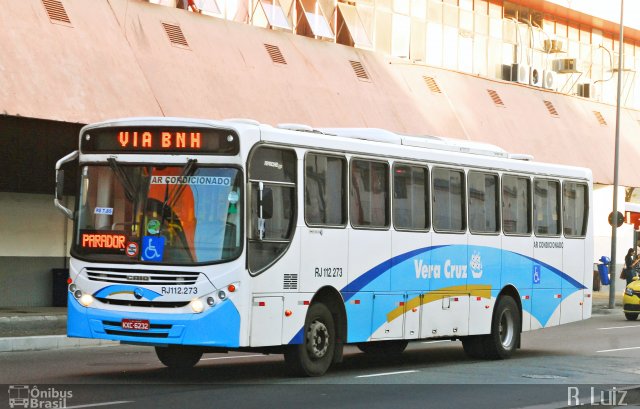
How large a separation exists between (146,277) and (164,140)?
1.64m

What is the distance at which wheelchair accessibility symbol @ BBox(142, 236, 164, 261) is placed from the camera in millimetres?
14789

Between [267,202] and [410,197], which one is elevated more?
[410,197]

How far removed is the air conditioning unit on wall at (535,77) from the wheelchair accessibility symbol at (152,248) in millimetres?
31913

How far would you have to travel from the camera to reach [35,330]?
22.8m

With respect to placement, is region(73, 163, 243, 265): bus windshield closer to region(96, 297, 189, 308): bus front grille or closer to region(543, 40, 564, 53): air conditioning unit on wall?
region(96, 297, 189, 308): bus front grille

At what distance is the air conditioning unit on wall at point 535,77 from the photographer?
45.2m

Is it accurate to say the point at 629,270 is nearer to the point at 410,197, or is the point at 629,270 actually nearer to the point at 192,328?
the point at 410,197

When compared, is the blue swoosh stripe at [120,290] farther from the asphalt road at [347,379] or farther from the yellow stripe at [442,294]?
the yellow stripe at [442,294]

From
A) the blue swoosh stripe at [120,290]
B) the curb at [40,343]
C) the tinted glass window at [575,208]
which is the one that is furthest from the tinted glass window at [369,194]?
the curb at [40,343]

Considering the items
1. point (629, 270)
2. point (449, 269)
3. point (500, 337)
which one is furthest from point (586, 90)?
point (449, 269)

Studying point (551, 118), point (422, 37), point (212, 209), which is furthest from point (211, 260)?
point (551, 118)

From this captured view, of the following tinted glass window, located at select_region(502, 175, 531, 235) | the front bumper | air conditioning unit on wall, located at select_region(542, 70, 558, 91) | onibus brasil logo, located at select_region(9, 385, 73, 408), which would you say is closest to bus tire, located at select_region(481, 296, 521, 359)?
tinted glass window, located at select_region(502, 175, 531, 235)

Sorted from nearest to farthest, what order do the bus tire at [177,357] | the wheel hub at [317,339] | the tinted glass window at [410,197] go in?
the wheel hub at [317,339]
the bus tire at [177,357]
the tinted glass window at [410,197]

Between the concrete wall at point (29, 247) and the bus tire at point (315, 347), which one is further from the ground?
the concrete wall at point (29, 247)
